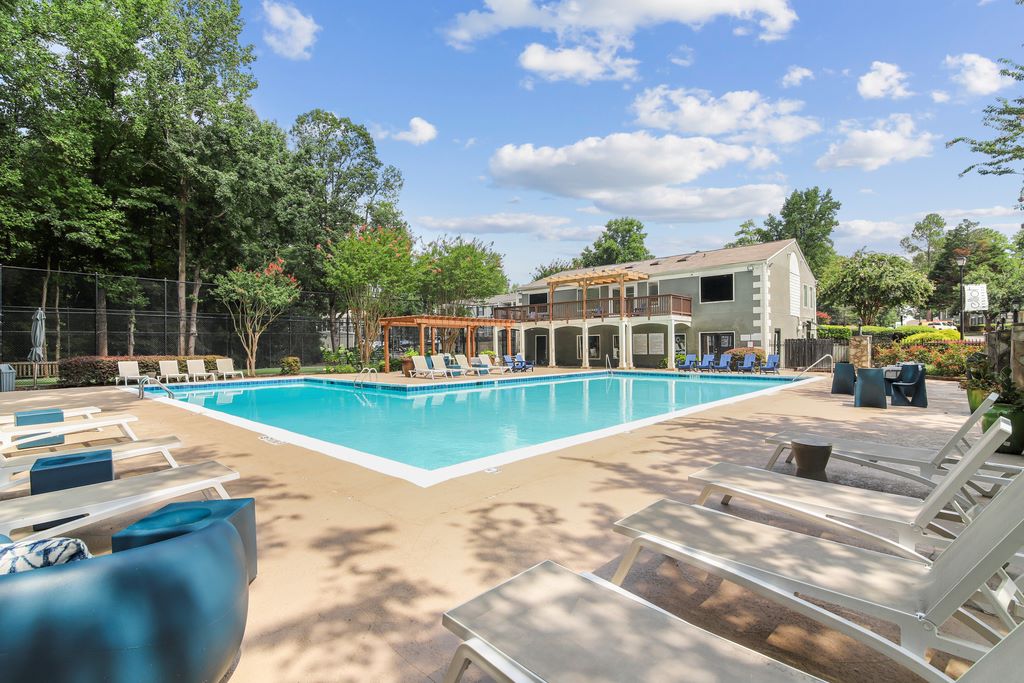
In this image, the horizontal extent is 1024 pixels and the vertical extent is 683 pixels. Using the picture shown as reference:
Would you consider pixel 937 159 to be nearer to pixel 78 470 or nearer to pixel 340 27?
pixel 340 27

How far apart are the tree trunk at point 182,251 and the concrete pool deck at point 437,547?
15.9 m

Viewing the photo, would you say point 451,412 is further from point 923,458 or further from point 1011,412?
point 1011,412

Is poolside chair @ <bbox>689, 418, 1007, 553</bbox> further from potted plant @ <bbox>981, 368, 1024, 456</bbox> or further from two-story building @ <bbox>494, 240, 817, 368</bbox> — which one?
two-story building @ <bbox>494, 240, 817, 368</bbox>

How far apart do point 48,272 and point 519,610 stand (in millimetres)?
21898

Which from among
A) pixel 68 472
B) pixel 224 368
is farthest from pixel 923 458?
pixel 224 368

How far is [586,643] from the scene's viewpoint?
5.14 ft

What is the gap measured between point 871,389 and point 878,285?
2209cm

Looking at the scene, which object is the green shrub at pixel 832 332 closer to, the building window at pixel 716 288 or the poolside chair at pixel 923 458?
the building window at pixel 716 288

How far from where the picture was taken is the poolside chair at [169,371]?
54.0ft

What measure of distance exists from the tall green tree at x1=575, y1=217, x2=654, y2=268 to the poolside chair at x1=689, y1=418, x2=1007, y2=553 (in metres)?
44.1

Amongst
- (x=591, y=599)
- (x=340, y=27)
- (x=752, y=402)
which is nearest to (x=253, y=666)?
(x=591, y=599)

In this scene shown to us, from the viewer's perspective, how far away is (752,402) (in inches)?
408

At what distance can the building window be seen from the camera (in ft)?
75.3

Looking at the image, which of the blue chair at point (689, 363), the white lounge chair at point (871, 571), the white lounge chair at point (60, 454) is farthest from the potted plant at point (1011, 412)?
the blue chair at point (689, 363)
